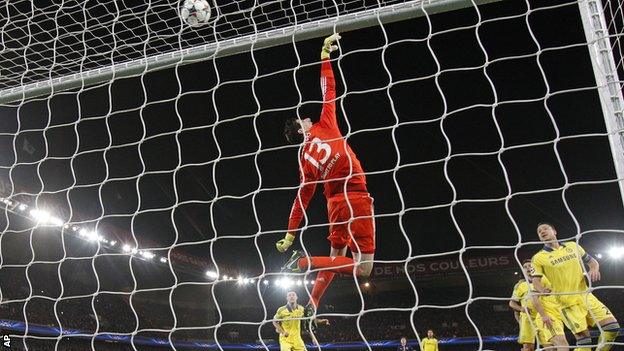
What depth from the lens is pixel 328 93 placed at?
11.2 ft

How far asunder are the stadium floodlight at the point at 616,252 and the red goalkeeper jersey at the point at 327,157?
19261 mm

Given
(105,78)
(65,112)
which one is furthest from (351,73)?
(105,78)

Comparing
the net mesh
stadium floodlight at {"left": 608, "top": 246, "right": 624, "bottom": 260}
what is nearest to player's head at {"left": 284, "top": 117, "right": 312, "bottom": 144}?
the net mesh

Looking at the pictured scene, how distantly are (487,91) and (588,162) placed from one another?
4469 millimetres

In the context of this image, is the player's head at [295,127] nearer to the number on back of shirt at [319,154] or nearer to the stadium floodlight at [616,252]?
the number on back of shirt at [319,154]

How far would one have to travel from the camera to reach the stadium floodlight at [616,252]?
765 inches

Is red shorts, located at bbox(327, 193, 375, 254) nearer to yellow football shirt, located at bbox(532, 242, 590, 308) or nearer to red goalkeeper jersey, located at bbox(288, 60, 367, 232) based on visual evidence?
red goalkeeper jersey, located at bbox(288, 60, 367, 232)

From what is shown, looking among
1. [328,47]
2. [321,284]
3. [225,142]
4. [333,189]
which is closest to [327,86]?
[328,47]

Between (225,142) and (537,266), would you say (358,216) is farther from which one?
(225,142)

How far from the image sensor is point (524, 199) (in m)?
19.4

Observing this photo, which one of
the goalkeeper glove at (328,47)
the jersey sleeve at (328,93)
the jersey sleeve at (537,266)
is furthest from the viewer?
the jersey sleeve at (537,266)

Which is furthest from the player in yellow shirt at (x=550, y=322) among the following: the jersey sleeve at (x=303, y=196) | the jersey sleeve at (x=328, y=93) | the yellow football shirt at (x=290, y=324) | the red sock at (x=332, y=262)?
the yellow football shirt at (x=290, y=324)

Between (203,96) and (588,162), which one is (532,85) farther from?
(203,96)

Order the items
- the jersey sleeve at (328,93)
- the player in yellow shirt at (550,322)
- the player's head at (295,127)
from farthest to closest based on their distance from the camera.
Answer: the player in yellow shirt at (550,322), the player's head at (295,127), the jersey sleeve at (328,93)
